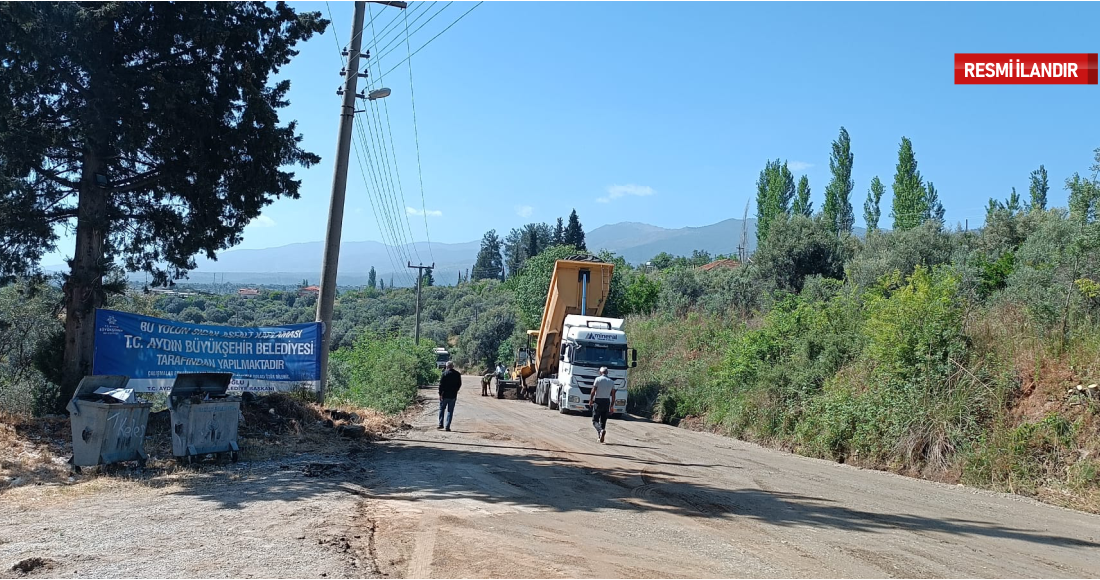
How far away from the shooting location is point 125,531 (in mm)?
7707

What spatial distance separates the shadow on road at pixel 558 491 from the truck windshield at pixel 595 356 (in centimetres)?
1197

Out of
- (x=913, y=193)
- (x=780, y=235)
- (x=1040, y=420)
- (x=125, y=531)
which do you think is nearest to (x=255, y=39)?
(x=125, y=531)

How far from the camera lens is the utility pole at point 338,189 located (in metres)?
16.5

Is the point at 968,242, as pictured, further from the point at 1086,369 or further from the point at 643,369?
the point at 1086,369

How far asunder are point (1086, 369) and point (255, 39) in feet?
52.0

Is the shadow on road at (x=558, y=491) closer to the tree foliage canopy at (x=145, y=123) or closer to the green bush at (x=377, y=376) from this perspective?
the tree foliage canopy at (x=145, y=123)

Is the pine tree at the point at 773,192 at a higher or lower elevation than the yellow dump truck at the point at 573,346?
higher

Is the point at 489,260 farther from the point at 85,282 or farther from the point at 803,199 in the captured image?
the point at 85,282

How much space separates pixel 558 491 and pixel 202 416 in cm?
578

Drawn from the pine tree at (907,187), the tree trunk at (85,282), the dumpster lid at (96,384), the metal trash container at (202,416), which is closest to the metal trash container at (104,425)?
the dumpster lid at (96,384)

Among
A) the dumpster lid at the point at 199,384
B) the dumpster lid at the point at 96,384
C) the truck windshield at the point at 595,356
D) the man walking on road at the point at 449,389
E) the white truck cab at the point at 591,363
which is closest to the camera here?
the dumpster lid at the point at 96,384

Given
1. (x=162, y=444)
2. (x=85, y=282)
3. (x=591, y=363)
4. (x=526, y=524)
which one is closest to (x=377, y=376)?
(x=591, y=363)

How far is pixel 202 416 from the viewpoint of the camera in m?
11.8

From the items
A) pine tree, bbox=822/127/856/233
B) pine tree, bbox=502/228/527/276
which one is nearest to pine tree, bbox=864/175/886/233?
pine tree, bbox=822/127/856/233
